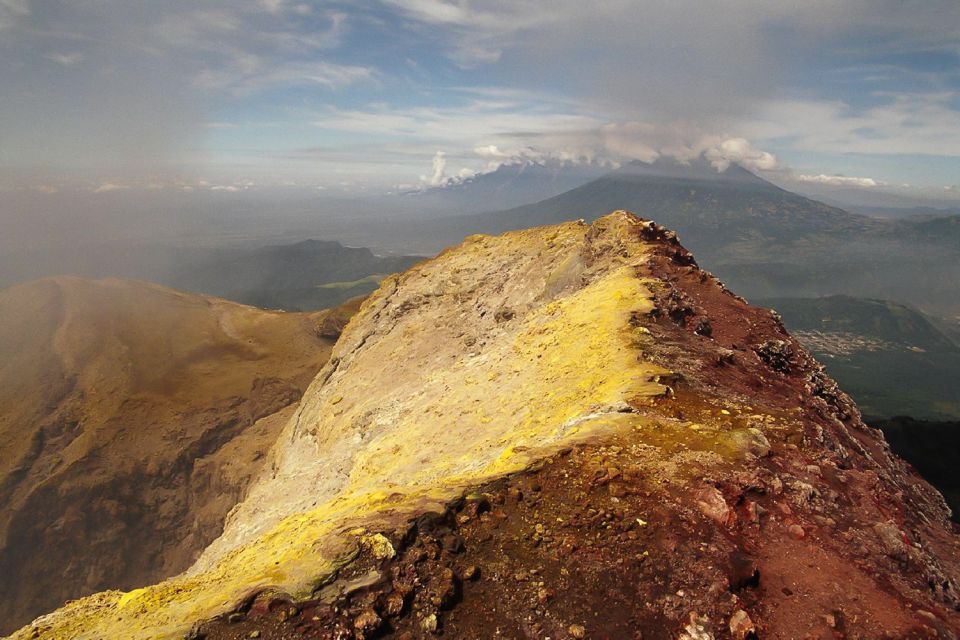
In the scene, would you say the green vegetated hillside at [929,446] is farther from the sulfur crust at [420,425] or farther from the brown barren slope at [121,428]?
the brown barren slope at [121,428]

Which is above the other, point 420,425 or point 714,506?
point 714,506

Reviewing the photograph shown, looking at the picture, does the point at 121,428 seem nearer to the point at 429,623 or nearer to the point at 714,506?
the point at 429,623

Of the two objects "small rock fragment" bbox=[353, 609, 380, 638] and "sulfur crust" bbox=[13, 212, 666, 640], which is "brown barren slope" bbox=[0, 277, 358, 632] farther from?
"small rock fragment" bbox=[353, 609, 380, 638]

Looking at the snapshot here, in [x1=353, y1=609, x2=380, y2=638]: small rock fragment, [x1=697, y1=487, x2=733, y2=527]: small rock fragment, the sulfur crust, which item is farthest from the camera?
the sulfur crust

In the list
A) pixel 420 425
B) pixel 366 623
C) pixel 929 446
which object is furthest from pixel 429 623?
pixel 929 446

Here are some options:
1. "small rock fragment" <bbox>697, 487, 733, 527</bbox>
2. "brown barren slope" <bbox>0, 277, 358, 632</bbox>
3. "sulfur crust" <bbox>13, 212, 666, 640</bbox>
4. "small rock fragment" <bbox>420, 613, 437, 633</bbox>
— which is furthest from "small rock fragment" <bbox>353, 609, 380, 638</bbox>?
"brown barren slope" <bbox>0, 277, 358, 632</bbox>

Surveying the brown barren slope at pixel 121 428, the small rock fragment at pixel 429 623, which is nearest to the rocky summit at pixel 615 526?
→ the small rock fragment at pixel 429 623
